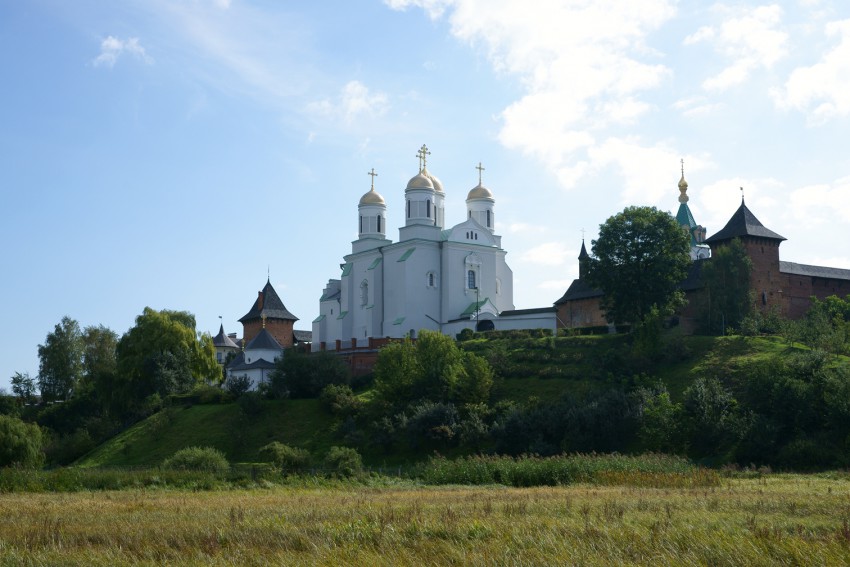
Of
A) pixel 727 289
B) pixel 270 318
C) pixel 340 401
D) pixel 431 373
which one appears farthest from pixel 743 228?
pixel 270 318

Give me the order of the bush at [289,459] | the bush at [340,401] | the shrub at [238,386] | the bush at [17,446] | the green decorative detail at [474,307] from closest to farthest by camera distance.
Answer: the bush at [289,459] → the bush at [17,446] → the bush at [340,401] → the shrub at [238,386] → the green decorative detail at [474,307]

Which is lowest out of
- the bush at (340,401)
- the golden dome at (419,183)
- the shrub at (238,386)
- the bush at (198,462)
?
the bush at (198,462)

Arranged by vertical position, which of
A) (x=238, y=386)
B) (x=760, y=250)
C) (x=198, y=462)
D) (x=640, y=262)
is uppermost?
(x=760, y=250)

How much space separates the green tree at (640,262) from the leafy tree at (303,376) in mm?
14737

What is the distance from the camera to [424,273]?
219 ft

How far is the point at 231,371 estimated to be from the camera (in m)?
64.8

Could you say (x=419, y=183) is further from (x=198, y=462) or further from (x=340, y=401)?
(x=198, y=462)

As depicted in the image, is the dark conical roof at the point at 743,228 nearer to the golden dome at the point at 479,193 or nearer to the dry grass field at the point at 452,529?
the golden dome at the point at 479,193

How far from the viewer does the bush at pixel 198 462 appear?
117 feet

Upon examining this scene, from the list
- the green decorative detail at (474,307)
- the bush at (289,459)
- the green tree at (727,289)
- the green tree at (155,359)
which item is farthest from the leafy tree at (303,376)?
the green tree at (727,289)

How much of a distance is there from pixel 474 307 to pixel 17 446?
3124 cm

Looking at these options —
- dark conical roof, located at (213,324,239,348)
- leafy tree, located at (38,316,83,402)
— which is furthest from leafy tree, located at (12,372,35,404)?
dark conical roof, located at (213,324,239,348)

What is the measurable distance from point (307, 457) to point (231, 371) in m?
28.2

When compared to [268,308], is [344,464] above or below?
below
